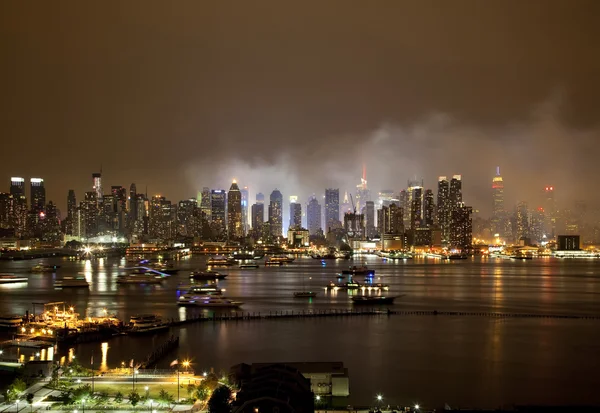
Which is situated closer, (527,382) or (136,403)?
(136,403)

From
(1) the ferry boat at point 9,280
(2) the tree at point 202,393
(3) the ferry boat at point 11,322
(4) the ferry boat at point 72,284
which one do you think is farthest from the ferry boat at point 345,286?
(2) the tree at point 202,393

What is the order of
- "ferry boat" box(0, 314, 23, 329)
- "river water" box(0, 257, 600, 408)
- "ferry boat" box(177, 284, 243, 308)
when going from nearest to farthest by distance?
"river water" box(0, 257, 600, 408), "ferry boat" box(0, 314, 23, 329), "ferry boat" box(177, 284, 243, 308)

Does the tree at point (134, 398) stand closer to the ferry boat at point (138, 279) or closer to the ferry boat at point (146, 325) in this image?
the ferry boat at point (146, 325)

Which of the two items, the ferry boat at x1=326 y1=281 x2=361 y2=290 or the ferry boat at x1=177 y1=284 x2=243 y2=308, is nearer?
the ferry boat at x1=177 y1=284 x2=243 y2=308

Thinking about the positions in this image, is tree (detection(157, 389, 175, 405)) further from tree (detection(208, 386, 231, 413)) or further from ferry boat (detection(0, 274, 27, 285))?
ferry boat (detection(0, 274, 27, 285))

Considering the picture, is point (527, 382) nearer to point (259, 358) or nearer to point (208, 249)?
point (259, 358)

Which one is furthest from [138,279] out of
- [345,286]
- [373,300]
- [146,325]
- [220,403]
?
[220,403]

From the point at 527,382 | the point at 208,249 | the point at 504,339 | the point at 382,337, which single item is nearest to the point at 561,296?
the point at 504,339

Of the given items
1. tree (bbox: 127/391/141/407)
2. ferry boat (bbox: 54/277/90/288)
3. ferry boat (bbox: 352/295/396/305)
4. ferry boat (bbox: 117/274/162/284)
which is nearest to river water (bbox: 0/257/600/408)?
ferry boat (bbox: 352/295/396/305)
